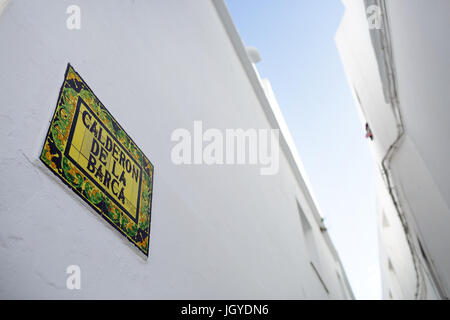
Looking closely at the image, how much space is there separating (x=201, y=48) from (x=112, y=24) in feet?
4.79

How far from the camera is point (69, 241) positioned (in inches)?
33.7

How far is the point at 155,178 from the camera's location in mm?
1351

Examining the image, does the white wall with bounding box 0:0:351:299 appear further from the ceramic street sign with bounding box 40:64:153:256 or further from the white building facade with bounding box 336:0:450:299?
the white building facade with bounding box 336:0:450:299

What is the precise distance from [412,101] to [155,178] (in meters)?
2.21

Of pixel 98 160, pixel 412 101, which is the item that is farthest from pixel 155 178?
pixel 412 101

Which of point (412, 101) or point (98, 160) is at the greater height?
point (412, 101)

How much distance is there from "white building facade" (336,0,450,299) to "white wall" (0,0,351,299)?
1.28 metres

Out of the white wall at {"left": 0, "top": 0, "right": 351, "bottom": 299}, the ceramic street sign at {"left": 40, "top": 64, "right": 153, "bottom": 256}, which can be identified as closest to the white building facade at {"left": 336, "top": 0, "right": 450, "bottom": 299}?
the white wall at {"left": 0, "top": 0, "right": 351, "bottom": 299}

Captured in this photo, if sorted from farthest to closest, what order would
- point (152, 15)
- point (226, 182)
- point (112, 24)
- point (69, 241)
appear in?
point (226, 182)
point (152, 15)
point (112, 24)
point (69, 241)

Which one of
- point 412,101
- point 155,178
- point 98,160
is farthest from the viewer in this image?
point 412,101

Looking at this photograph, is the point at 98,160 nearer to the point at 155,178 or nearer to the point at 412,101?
the point at 155,178

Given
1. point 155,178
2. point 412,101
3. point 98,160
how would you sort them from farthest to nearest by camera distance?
point 412,101 < point 155,178 < point 98,160
